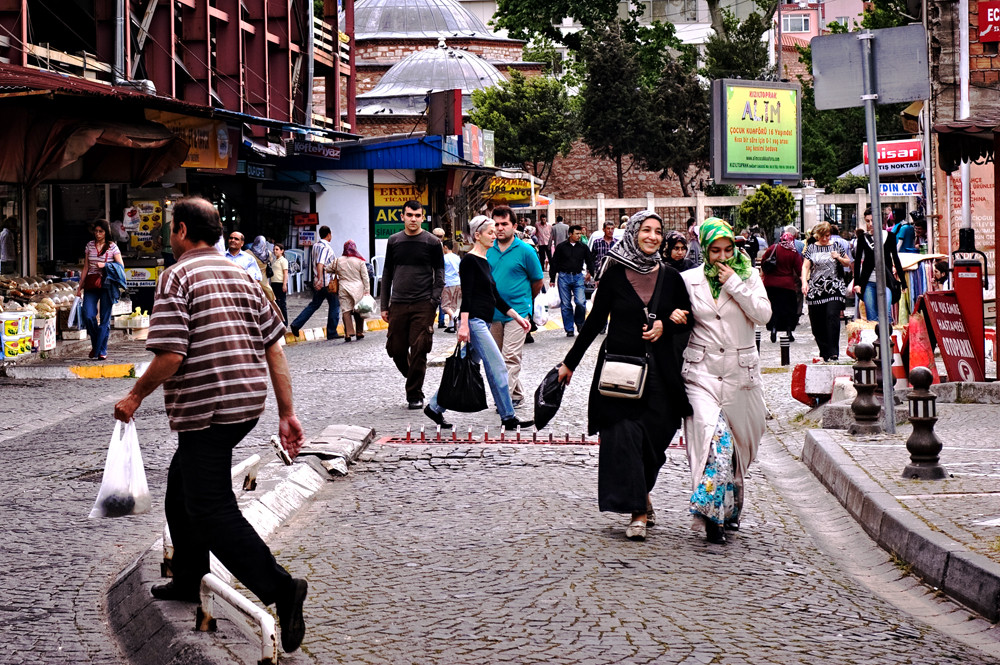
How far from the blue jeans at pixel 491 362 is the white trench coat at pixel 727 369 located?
3.80m

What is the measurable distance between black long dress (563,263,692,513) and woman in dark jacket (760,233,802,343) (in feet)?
38.3

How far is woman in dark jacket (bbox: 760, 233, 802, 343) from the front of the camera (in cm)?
1862

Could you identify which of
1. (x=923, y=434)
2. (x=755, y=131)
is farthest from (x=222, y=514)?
(x=755, y=131)

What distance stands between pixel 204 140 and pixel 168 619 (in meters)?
18.8

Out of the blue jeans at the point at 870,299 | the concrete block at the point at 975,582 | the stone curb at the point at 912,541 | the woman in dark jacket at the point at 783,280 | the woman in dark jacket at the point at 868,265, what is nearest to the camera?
the concrete block at the point at 975,582

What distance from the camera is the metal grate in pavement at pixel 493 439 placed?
10289 millimetres

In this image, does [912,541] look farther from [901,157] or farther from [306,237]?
[306,237]

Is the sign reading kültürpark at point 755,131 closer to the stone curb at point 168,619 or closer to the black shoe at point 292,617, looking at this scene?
the stone curb at point 168,619

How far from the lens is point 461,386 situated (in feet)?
34.2

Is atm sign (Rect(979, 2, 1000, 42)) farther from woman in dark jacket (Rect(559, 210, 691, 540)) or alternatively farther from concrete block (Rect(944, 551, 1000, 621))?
concrete block (Rect(944, 551, 1000, 621))

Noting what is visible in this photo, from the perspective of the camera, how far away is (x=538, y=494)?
8180mm

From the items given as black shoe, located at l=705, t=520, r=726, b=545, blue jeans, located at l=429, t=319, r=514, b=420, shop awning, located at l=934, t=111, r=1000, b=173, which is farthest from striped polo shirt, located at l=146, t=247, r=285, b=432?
shop awning, located at l=934, t=111, r=1000, b=173

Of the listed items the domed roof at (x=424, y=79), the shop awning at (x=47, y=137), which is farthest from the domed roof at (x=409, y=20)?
the shop awning at (x=47, y=137)

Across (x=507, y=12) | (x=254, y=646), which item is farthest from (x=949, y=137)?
(x=507, y=12)
